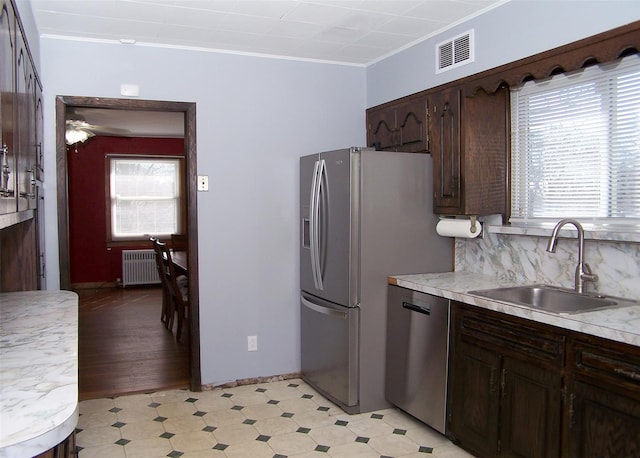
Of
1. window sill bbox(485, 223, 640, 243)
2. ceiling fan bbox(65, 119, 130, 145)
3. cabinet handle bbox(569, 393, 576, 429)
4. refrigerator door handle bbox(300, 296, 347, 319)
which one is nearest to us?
cabinet handle bbox(569, 393, 576, 429)

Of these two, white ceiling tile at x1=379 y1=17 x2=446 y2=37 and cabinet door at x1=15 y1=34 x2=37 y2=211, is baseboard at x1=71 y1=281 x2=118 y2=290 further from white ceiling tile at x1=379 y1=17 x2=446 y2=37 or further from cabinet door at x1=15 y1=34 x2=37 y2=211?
white ceiling tile at x1=379 y1=17 x2=446 y2=37

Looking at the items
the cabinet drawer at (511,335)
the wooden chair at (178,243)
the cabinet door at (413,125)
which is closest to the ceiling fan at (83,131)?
the wooden chair at (178,243)

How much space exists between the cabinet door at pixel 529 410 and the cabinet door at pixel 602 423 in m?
0.08

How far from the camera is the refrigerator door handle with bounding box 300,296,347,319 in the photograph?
11.4 feet

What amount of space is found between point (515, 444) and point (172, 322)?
422cm

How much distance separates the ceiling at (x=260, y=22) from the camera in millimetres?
2998

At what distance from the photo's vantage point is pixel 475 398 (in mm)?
2768

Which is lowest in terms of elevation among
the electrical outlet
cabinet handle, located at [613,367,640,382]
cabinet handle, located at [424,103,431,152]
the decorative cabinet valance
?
the electrical outlet

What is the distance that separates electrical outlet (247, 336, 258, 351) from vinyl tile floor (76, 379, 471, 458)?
336mm

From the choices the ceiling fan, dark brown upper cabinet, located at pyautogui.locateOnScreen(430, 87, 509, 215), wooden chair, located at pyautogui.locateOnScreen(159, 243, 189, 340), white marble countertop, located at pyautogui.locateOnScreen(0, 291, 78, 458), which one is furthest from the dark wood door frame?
the ceiling fan

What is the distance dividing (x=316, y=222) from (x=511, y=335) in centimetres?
160

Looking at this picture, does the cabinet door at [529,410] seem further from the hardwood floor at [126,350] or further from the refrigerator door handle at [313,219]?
the hardwood floor at [126,350]

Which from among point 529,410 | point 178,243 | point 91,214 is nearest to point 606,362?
point 529,410

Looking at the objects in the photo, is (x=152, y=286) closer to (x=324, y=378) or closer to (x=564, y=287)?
(x=324, y=378)
